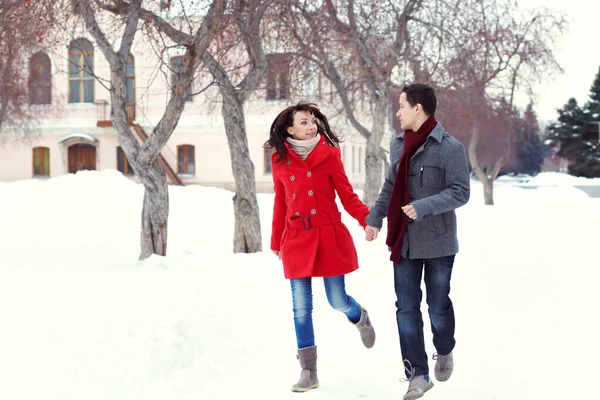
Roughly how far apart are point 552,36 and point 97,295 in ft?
83.2

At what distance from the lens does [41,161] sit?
42.4 metres

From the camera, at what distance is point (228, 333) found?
25.5 feet

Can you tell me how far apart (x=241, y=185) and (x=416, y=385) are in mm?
9482

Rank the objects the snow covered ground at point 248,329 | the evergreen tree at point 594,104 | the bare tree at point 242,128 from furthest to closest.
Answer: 1. the evergreen tree at point 594,104
2. the bare tree at point 242,128
3. the snow covered ground at point 248,329

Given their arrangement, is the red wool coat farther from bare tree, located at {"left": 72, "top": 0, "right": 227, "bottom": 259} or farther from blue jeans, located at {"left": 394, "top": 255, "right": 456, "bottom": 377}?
bare tree, located at {"left": 72, "top": 0, "right": 227, "bottom": 259}

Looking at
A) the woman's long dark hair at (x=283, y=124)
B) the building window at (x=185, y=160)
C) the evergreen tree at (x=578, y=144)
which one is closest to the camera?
the woman's long dark hair at (x=283, y=124)

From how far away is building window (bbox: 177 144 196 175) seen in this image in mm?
41250

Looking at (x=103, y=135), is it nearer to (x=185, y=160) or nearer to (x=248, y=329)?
(x=185, y=160)

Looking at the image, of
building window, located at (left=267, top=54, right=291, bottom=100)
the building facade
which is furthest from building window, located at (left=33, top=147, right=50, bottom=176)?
building window, located at (left=267, top=54, right=291, bottom=100)

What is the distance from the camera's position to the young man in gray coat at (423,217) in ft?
18.4

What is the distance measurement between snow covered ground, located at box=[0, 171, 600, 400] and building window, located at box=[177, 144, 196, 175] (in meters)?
26.2

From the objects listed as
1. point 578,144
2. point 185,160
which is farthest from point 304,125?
point 578,144

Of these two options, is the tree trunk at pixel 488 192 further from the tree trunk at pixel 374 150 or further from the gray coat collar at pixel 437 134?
the gray coat collar at pixel 437 134

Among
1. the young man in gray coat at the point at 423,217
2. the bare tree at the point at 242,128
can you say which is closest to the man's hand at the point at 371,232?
the young man in gray coat at the point at 423,217
